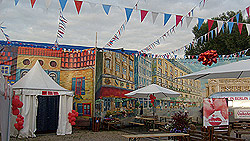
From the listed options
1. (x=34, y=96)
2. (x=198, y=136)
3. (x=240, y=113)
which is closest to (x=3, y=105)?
(x=198, y=136)

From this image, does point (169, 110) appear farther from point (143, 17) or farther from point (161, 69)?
point (143, 17)

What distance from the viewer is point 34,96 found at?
10.7 metres

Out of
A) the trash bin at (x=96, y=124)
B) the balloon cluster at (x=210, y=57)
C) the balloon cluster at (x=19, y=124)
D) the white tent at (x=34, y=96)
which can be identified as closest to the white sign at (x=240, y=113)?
the balloon cluster at (x=210, y=57)

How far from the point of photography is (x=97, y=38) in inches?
562

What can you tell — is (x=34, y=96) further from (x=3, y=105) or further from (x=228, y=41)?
(x=228, y=41)

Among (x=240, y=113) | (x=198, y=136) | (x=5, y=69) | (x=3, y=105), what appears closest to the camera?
(x=3, y=105)

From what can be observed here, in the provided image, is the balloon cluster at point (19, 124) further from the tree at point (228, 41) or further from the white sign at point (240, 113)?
the tree at point (228, 41)

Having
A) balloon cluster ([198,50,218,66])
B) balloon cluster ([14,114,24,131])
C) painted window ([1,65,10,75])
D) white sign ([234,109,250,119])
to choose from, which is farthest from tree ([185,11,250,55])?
balloon cluster ([14,114,24,131])

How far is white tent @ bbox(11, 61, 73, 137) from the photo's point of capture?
1041cm

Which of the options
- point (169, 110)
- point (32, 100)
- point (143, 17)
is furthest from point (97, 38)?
point (143, 17)

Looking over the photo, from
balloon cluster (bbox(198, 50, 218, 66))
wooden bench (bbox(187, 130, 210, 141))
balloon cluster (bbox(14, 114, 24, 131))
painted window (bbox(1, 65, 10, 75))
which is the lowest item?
balloon cluster (bbox(14, 114, 24, 131))

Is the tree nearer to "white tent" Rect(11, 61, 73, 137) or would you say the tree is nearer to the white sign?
the white sign

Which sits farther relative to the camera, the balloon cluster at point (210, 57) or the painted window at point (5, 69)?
the painted window at point (5, 69)

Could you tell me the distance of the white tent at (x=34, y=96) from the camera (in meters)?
10.4
